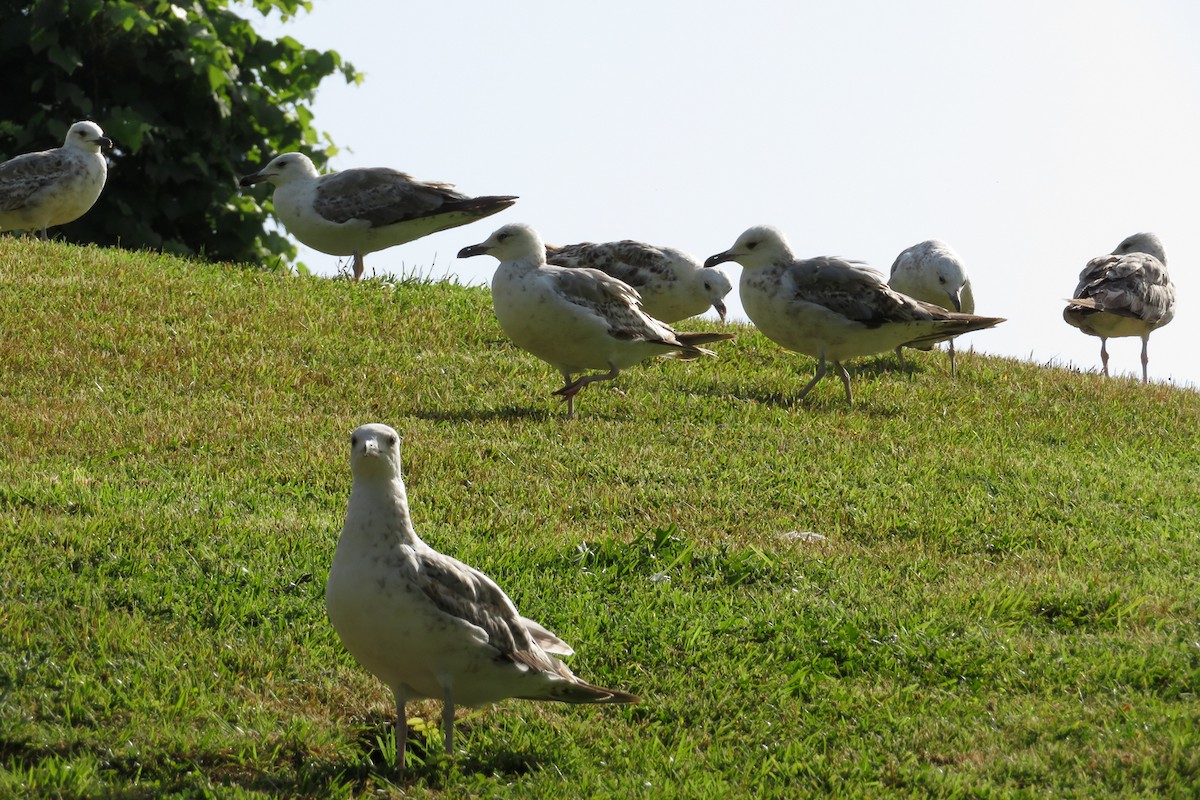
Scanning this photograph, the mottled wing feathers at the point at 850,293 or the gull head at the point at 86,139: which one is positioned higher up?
the gull head at the point at 86,139

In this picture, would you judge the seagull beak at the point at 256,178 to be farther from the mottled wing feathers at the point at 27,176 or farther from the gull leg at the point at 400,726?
the gull leg at the point at 400,726

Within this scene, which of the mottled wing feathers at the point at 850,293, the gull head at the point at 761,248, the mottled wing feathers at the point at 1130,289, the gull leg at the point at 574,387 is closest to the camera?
the gull leg at the point at 574,387

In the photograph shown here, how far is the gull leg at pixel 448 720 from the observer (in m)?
5.60

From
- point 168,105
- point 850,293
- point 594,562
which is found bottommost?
point 594,562

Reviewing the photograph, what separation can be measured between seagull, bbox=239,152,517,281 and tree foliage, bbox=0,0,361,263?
15.5ft

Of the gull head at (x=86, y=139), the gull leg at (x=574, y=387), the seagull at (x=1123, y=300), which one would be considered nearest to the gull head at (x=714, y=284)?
the gull leg at (x=574, y=387)

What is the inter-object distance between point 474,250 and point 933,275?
6.45 metres

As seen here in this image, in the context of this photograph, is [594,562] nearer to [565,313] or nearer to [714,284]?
[565,313]

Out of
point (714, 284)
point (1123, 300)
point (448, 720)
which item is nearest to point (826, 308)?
point (714, 284)

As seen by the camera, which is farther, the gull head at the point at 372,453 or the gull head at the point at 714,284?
the gull head at the point at 714,284

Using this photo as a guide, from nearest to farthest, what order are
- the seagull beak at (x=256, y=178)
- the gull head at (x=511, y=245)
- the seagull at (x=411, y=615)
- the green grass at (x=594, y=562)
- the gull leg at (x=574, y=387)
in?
the seagull at (x=411, y=615) < the green grass at (x=594, y=562) < the gull leg at (x=574, y=387) < the gull head at (x=511, y=245) < the seagull beak at (x=256, y=178)

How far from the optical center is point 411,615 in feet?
17.7

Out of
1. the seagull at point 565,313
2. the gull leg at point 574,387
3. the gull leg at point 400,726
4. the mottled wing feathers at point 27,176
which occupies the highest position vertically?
the mottled wing feathers at point 27,176

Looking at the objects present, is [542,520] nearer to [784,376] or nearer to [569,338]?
[569,338]
